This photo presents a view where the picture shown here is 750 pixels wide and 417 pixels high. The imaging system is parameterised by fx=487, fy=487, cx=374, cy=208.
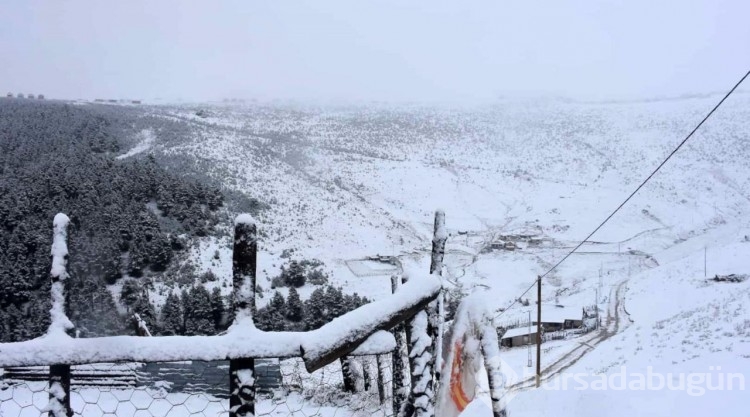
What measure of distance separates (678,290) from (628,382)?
89.8 feet

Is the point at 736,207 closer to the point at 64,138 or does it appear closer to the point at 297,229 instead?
the point at 297,229

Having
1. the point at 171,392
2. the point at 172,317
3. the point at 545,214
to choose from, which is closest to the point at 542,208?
the point at 545,214

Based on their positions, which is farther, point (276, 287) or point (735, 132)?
point (735, 132)

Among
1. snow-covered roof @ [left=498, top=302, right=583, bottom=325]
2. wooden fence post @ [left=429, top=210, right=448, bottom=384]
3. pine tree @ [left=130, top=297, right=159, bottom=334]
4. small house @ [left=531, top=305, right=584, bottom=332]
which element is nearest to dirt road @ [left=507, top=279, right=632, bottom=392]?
small house @ [left=531, top=305, right=584, bottom=332]

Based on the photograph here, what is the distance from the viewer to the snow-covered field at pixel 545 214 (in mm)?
12211

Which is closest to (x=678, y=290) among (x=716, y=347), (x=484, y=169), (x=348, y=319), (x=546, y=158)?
(x=716, y=347)

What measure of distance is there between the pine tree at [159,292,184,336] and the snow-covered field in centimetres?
457

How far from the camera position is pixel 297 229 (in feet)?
155

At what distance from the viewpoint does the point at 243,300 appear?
1.75 metres

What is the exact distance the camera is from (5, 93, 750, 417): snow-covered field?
12.2 meters

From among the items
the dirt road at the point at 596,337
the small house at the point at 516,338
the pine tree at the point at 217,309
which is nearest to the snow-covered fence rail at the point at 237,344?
the dirt road at the point at 596,337

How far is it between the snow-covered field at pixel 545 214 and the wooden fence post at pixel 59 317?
1617 millimetres

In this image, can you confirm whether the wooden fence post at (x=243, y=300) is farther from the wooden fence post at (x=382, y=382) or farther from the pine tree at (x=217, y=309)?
the pine tree at (x=217, y=309)

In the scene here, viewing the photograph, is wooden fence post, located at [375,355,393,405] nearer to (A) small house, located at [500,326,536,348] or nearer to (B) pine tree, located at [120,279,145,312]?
(A) small house, located at [500,326,536,348]
